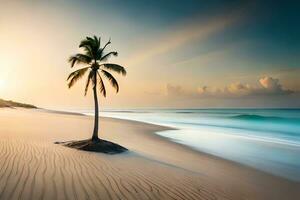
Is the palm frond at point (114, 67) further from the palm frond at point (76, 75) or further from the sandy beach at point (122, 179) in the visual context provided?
the sandy beach at point (122, 179)

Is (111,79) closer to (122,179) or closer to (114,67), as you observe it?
(114,67)

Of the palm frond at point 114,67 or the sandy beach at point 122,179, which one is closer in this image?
the sandy beach at point 122,179

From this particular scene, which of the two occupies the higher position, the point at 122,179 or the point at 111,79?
the point at 111,79

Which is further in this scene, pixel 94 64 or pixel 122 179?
pixel 94 64

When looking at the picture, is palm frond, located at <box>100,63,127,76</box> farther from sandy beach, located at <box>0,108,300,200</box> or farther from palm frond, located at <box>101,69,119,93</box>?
sandy beach, located at <box>0,108,300,200</box>

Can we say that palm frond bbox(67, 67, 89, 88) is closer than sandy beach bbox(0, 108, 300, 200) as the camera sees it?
No

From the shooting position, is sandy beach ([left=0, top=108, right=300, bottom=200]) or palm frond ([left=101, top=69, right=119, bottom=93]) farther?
palm frond ([left=101, top=69, right=119, bottom=93])

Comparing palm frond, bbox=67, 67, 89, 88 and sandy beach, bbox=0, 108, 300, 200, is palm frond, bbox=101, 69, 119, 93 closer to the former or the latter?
palm frond, bbox=67, 67, 89, 88

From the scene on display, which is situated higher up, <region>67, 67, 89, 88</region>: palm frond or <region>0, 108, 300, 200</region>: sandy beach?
<region>67, 67, 89, 88</region>: palm frond

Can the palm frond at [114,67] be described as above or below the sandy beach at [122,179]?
above

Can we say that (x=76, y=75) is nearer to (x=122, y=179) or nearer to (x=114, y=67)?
(x=114, y=67)

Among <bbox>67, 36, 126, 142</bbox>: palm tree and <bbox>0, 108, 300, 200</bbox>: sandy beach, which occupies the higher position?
<bbox>67, 36, 126, 142</bbox>: palm tree

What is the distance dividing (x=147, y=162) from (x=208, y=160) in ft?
13.0

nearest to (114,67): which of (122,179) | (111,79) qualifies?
(111,79)
